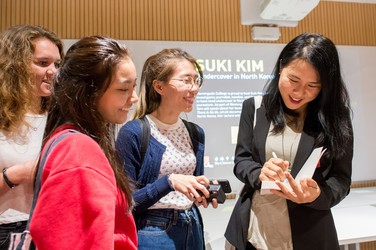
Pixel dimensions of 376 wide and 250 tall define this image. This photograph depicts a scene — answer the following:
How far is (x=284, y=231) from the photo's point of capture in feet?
3.68

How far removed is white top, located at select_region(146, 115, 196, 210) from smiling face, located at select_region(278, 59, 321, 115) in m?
0.47

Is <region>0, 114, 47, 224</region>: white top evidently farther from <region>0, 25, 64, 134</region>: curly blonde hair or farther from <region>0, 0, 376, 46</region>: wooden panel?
<region>0, 0, 376, 46</region>: wooden panel

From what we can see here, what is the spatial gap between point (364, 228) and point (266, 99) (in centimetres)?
132

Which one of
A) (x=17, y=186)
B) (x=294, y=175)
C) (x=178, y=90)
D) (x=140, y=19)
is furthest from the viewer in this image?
(x=140, y=19)

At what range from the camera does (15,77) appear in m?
1.10

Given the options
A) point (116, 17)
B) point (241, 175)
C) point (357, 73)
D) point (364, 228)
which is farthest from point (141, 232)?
point (357, 73)

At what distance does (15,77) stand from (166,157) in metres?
0.64

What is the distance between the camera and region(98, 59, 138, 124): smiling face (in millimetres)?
755

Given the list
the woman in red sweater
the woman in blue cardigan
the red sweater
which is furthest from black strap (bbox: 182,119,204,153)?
the red sweater

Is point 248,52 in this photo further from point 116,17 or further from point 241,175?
point 241,175

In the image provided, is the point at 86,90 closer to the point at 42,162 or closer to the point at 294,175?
the point at 42,162

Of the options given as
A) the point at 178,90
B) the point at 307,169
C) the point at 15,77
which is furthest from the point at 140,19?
the point at 307,169

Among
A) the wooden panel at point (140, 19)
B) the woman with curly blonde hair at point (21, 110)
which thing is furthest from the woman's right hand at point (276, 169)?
the wooden panel at point (140, 19)

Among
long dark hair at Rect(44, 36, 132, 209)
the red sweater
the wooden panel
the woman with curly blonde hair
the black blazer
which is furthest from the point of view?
the wooden panel
